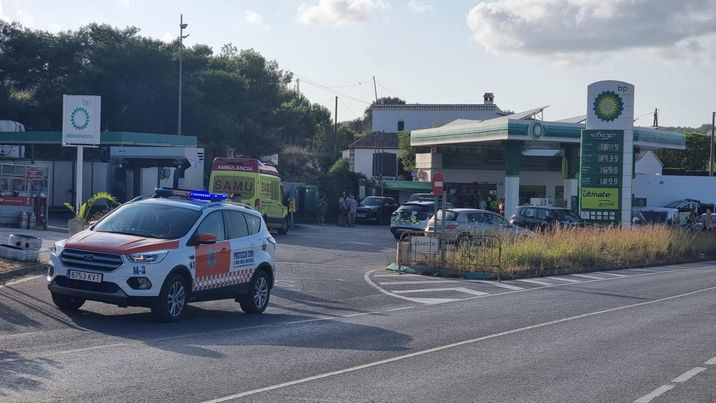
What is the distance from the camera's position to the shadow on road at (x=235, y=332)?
38.4 feet

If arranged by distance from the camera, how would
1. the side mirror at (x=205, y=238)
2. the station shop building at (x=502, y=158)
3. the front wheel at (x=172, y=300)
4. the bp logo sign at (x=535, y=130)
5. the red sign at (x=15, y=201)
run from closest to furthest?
the front wheel at (x=172, y=300), the side mirror at (x=205, y=238), the red sign at (x=15, y=201), the bp logo sign at (x=535, y=130), the station shop building at (x=502, y=158)

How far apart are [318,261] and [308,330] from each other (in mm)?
13226

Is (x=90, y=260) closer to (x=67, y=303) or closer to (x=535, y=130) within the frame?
(x=67, y=303)

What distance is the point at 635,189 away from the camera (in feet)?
208

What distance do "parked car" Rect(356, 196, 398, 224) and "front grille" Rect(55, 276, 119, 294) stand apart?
37.1 meters

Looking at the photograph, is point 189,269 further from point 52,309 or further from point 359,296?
point 359,296

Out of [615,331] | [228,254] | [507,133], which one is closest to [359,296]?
[228,254]

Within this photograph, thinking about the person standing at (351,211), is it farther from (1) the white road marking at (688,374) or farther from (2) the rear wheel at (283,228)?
(1) the white road marking at (688,374)

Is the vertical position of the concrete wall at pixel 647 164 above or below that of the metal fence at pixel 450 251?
above

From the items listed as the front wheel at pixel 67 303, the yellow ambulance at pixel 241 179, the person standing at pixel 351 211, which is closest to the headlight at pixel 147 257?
the front wheel at pixel 67 303

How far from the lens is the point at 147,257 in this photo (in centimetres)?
1281

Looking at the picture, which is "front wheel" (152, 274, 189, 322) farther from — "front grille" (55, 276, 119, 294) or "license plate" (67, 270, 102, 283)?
"license plate" (67, 270, 102, 283)

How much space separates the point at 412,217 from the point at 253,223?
68.9 feet

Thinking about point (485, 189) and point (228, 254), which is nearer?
point (228, 254)
